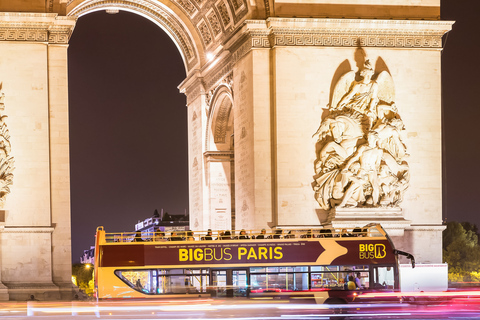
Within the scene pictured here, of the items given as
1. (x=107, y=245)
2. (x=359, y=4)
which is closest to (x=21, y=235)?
(x=107, y=245)

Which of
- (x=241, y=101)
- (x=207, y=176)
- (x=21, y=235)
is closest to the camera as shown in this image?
(x=21, y=235)

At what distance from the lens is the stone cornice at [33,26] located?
3862 centimetres

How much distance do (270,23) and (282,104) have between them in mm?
3089

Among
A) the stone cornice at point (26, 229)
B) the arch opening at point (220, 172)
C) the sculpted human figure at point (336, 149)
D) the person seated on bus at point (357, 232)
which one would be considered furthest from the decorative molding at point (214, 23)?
the person seated on bus at point (357, 232)

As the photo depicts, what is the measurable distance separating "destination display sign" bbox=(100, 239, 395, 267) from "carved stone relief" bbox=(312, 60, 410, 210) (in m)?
6.41

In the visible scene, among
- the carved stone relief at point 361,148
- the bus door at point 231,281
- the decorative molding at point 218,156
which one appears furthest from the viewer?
the decorative molding at point 218,156

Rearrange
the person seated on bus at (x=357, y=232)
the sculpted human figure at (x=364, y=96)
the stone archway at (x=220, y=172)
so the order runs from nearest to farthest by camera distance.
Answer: the person seated on bus at (x=357, y=232), the sculpted human figure at (x=364, y=96), the stone archway at (x=220, y=172)

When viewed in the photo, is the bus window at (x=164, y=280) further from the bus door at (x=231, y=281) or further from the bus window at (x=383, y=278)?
the bus window at (x=383, y=278)

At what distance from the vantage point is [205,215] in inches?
1934

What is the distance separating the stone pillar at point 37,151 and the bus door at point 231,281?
8336 millimetres

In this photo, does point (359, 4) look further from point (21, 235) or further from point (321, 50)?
point (21, 235)

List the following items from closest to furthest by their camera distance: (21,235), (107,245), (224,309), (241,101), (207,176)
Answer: (224,309) < (107,245) < (21,235) < (241,101) < (207,176)

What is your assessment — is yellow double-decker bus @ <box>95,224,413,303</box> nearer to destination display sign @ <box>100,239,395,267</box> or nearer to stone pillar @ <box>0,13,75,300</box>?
A: destination display sign @ <box>100,239,395,267</box>

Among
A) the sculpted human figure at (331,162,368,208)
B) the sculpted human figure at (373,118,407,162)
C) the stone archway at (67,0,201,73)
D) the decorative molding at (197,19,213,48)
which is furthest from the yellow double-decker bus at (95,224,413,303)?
the stone archway at (67,0,201,73)
